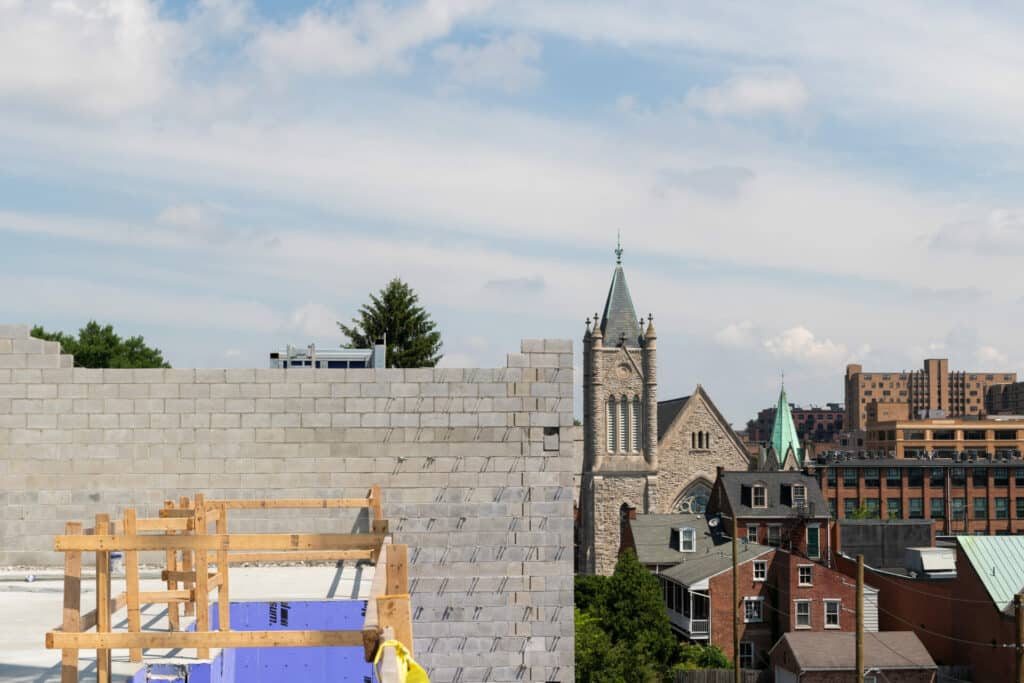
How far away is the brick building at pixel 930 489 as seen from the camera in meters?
94.6

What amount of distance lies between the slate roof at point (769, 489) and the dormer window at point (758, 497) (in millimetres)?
237

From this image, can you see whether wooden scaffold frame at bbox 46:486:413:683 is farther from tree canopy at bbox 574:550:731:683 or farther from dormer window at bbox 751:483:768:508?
dormer window at bbox 751:483:768:508

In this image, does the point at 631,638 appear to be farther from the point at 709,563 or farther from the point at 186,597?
the point at 186,597

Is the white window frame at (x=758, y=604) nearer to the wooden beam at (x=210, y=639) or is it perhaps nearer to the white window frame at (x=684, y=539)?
the white window frame at (x=684, y=539)

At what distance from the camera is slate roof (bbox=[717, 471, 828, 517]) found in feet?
211

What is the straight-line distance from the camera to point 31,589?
608 inches

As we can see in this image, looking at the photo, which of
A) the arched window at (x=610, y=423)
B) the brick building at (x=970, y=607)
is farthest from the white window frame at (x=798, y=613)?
the arched window at (x=610, y=423)

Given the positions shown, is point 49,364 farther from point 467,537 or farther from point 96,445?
point 467,537

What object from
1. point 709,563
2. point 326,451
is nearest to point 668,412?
point 709,563

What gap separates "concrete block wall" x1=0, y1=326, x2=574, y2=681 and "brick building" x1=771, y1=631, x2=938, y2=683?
101ft

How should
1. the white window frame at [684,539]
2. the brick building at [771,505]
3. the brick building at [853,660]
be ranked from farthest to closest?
the white window frame at [684,539], the brick building at [771,505], the brick building at [853,660]

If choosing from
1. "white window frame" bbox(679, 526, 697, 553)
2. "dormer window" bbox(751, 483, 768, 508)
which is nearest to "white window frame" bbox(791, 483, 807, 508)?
"dormer window" bbox(751, 483, 768, 508)

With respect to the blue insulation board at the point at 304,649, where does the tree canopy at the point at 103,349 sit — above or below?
above

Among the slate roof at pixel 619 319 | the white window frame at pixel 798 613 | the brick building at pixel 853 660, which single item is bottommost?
the brick building at pixel 853 660
